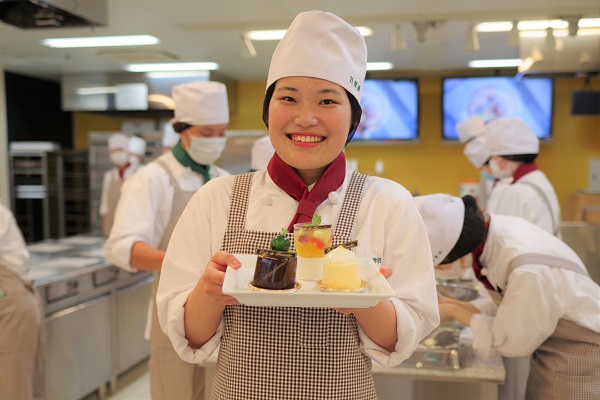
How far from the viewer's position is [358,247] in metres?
1.36

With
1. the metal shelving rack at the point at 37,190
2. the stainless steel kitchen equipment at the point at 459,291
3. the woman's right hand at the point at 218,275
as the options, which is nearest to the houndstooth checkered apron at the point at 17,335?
the stainless steel kitchen equipment at the point at 459,291

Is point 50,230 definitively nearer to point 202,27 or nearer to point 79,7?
point 202,27

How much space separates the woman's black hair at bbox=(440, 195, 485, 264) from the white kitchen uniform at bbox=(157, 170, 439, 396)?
822 millimetres

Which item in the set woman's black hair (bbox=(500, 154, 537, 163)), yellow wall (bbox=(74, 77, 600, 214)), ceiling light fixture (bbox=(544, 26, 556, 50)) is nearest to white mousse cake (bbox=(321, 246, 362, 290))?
woman's black hair (bbox=(500, 154, 537, 163))

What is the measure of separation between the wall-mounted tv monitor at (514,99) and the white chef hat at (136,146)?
4670mm

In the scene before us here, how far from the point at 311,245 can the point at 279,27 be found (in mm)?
4413

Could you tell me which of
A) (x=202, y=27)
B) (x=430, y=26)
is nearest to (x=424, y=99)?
(x=430, y=26)

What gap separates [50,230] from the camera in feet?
30.3

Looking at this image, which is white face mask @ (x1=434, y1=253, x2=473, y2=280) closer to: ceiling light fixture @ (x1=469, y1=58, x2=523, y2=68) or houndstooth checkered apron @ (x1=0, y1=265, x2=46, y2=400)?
houndstooth checkered apron @ (x1=0, y1=265, x2=46, y2=400)

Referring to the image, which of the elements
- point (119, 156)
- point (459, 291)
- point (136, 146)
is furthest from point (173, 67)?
point (459, 291)

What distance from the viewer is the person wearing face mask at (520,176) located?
398 centimetres

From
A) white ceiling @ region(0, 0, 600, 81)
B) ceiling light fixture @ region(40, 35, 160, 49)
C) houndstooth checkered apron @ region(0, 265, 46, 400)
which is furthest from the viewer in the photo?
ceiling light fixture @ region(40, 35, 160, 49)

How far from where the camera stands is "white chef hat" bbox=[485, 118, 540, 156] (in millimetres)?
4297

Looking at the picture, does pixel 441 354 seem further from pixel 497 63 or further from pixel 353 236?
pixel 497 63
